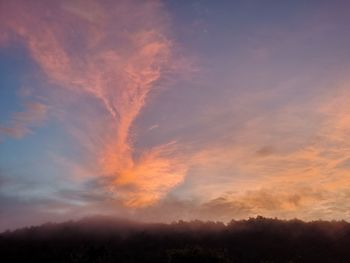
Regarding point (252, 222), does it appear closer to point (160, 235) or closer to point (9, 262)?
point (160, 235)

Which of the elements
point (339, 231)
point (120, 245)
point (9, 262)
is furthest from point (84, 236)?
point (339, 231)

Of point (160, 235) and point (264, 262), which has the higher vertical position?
point (160, 235)

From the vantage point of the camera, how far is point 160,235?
174250 mm

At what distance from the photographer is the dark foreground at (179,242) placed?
142m

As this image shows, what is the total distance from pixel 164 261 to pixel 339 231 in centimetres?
6748

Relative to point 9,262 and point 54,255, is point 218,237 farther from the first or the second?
point 9,262

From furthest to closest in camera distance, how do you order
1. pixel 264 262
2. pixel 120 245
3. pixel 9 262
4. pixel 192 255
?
pixel 120 245, pixel 9 262, pixel 264 262, pixel 192 255

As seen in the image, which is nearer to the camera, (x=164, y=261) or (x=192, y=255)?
(x=192, y=255)

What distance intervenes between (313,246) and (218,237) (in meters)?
36.1

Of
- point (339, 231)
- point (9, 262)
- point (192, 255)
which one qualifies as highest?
point (339, 231)

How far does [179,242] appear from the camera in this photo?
165250 millimetres

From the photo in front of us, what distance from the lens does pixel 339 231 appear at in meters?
166

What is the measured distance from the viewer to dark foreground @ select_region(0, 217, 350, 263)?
14238cm

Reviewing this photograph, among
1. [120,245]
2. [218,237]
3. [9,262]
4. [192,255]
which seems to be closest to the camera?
[192,255]
